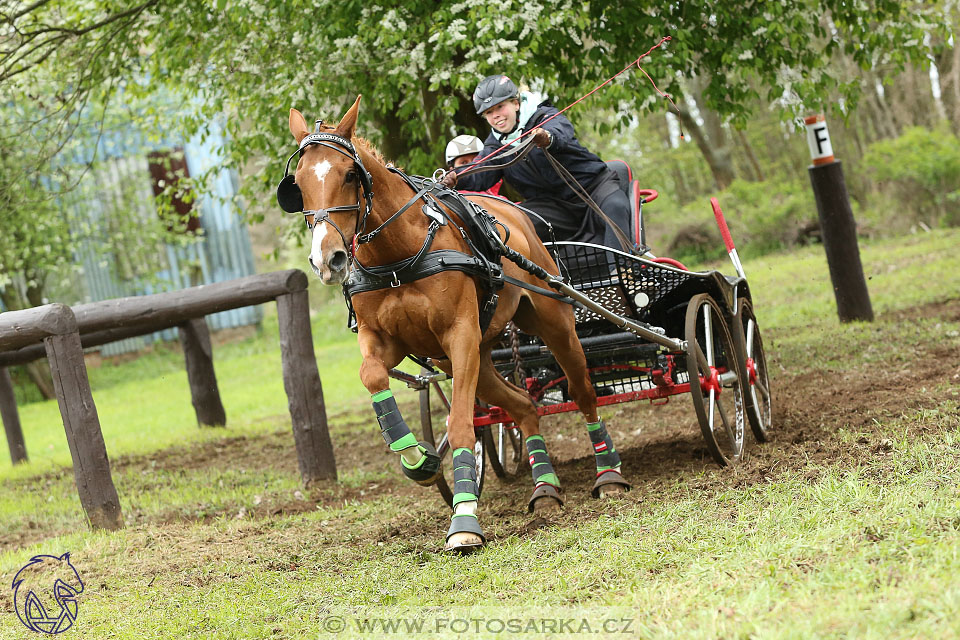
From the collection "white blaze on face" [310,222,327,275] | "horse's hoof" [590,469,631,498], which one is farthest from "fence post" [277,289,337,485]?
"white blaze on face" [310,222,327,275]

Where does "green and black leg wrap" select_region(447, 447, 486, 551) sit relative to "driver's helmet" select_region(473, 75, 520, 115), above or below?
below

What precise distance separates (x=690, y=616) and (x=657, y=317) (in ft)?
11.2

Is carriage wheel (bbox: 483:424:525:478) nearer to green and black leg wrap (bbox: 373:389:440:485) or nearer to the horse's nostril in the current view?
green and black leg wrap (bbox: 373:389:440:485)

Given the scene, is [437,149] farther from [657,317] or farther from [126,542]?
[126,542]

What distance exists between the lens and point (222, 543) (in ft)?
19.0

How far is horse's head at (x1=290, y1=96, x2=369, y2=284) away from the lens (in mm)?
4059

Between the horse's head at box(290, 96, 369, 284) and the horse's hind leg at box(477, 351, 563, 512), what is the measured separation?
1.45m

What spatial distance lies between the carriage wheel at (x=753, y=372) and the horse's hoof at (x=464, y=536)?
7.50 feet

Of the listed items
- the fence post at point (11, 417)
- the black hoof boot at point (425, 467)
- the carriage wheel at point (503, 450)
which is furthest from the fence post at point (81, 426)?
the fence post at point (11, 417)

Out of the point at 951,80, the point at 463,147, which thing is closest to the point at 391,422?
the point at 463,147

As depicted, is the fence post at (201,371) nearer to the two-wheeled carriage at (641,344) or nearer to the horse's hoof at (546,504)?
the two-wheeled carriage at (641,344)

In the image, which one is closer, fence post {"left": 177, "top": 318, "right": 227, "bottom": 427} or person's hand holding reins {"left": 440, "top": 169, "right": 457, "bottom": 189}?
person's hand holding reins {"left": 440, "top": 169, "right": 457, "bottom": 189}

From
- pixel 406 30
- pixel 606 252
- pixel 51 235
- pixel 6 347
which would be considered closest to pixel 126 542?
pixel 6 347

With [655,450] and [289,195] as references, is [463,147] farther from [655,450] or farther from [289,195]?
[655,450]
